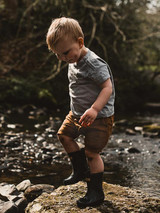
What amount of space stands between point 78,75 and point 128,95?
31.7ft

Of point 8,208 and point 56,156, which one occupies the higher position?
point 8,208

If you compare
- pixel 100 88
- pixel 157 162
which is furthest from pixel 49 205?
pixel 157 162

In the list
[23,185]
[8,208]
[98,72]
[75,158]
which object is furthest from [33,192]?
[98,72]

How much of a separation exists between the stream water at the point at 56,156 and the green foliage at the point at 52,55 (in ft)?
8.48

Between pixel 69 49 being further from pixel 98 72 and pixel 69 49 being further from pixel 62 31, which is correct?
pixel 98 72

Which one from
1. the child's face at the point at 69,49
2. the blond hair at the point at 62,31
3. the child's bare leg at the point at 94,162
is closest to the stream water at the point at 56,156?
the child's bare leg at the point at 94,162

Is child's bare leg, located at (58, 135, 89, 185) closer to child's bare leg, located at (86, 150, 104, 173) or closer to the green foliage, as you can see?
child's bare leg, located at (86, 150, 104, 173)

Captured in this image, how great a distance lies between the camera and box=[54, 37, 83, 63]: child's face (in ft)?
8.14

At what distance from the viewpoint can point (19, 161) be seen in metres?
4.50

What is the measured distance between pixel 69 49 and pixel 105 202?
1.35m

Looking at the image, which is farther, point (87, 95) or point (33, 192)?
point (33, 192)

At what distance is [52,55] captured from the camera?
10.8 m

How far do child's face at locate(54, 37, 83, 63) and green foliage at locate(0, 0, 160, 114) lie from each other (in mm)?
7388

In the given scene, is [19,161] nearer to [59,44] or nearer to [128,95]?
[59,44]
